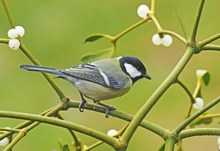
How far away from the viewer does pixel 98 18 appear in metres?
3.84

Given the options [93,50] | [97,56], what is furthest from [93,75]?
[93,50]

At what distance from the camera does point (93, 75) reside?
1259 millimetres

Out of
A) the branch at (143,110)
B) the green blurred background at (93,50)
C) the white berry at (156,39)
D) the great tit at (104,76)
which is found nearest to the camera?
the branch at (143,110)

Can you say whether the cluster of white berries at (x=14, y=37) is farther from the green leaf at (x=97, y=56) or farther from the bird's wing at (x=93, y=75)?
the bird's wing at (x=93, y=75)

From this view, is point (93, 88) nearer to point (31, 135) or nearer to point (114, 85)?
point (114, 85)

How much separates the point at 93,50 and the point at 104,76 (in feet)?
7.19

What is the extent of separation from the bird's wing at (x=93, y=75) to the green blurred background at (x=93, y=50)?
147 centimetres

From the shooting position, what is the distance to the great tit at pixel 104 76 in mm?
1208

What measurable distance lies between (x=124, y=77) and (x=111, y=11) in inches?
103

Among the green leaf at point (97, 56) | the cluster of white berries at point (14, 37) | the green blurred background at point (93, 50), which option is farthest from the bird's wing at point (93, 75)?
the green blurred background at point (93, 50)

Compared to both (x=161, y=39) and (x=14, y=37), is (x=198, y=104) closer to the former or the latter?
(x=161, y=39)

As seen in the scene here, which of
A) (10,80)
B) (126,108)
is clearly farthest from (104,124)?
(10,80)

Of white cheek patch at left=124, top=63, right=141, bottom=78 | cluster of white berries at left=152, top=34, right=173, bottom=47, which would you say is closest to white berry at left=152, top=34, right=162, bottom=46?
cluster of white berries at left=152, top=34, right=173, bottom=47

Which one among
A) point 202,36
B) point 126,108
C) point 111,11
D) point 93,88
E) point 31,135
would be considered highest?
point 111,11
